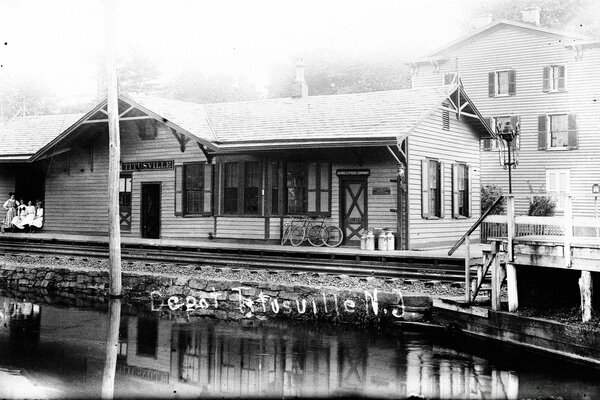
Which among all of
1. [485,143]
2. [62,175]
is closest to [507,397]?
[62,175]

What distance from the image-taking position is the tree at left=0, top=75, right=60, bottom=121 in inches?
2153

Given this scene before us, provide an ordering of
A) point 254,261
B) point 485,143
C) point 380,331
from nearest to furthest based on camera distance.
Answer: point 380,331, point 254,261, point 485,143

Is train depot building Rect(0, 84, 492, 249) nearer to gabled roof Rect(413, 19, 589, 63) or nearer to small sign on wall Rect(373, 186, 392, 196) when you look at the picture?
small sign on wall Rect(373, 186, 392, 196)

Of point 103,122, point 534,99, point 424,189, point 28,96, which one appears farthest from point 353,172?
point 28,96

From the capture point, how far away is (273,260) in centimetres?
1683

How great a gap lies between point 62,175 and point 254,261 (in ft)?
33.5

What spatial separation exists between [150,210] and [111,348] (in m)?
11.8

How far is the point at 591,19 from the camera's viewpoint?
3969 centimetres

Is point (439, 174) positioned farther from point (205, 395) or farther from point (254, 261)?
point (205, 395)

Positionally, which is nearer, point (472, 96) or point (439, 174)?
point (439, 174)

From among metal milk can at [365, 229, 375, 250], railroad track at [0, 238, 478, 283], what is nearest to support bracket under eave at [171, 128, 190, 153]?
railroad track at [0, 238, 478, 283]

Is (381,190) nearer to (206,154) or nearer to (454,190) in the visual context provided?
(454,190)

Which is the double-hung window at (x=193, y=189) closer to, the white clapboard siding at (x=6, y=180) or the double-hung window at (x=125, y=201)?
the double-hung window at (x=125, y=201)

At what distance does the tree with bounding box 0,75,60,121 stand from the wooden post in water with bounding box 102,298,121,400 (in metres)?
43.4
